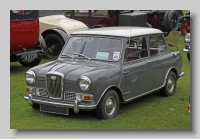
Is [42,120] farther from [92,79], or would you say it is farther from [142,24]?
[142,24]

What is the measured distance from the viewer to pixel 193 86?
5766 mm

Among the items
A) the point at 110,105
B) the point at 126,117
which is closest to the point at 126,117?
the point at 126,117

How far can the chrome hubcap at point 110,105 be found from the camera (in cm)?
662

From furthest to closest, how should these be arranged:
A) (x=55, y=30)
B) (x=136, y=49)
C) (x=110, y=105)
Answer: (x=55, y=30)
(x=136, y=49)
(x=110, y=105)

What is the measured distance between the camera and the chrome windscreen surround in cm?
647

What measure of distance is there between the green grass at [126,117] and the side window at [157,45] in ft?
3.08

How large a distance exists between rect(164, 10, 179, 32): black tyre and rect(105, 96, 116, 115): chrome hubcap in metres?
10.7

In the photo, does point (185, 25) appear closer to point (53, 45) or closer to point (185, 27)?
point (185, 27)

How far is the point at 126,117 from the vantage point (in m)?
Answer: 6.85

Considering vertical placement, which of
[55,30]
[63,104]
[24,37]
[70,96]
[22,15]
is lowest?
[63,104]

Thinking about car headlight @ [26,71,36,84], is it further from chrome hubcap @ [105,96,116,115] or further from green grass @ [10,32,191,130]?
chrome hubcap @ [105,96,116,115]

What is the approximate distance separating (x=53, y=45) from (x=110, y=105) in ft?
20.5

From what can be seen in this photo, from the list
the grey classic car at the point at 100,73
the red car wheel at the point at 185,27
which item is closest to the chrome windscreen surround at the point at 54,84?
the grey classic car at the point at 100,73

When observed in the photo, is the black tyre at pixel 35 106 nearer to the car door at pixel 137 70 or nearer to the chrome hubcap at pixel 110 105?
the chrome hubcap at pixel 110 105
